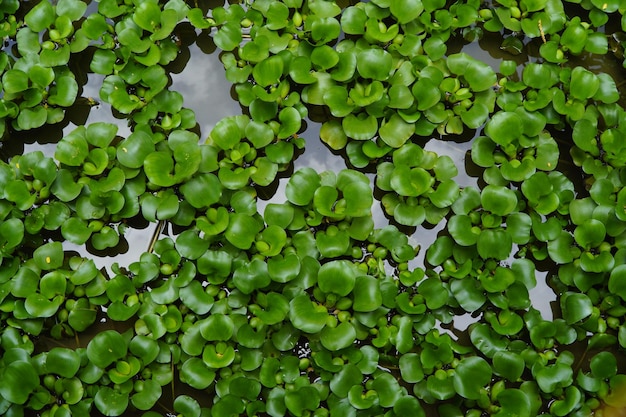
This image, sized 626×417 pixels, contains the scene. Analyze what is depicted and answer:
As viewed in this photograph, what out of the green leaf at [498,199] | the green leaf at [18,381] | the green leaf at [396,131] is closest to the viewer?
the green leaf at [18,381]

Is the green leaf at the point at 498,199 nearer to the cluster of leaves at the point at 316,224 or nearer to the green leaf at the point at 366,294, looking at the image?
the cluster of leaves at the point at 316,224

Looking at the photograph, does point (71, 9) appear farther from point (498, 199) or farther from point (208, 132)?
point (498, 199)

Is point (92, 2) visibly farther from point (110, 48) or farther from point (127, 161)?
point (127, 161)

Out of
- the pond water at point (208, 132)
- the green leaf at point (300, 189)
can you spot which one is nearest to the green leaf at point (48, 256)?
the pond water at point (208, 132)

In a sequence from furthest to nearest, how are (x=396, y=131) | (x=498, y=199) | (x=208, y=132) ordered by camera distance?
(x=208, y=132)
(x=396, y=131)
(x=498, y=199)

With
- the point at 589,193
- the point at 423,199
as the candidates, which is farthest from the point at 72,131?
the point at 589,193

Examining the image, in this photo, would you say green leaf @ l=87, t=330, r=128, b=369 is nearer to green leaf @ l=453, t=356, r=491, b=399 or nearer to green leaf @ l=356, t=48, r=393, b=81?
green leaf @ l=453, t=356, r=491, b=399

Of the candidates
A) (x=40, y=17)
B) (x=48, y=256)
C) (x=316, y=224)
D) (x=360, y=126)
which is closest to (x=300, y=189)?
(x=316, y=224)

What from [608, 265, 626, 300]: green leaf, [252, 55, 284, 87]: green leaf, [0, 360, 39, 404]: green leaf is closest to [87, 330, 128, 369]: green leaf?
[0, 360, 39, 404]: green leaf
